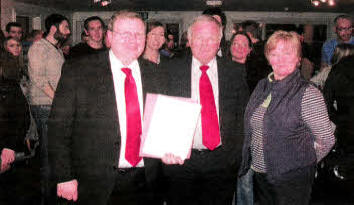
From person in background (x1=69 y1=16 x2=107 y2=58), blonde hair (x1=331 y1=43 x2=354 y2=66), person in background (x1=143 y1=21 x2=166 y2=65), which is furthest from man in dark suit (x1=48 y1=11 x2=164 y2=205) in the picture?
person in background (x1=69 y1=16 x2=107 y2=58)

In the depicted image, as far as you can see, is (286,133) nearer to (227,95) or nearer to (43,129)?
(227,95)

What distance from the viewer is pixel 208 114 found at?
2.08 metres

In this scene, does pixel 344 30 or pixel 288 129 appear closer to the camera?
pixel 288 129

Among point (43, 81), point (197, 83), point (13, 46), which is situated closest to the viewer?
point (197, 83)

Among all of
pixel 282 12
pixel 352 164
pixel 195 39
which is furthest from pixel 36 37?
pixel 282 12

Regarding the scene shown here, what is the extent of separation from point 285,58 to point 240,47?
127 cm

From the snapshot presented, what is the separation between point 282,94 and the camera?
198cm

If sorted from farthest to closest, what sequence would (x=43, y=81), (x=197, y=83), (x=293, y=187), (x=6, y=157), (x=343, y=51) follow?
(x=43, y=81)
(x=343, y=51)
(x=6, y=157)
(x=197, y=83)
(x=293, y=187)

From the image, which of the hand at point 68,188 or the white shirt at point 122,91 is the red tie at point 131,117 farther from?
the hand at point 68,188

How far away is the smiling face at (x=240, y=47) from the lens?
10.7 ft

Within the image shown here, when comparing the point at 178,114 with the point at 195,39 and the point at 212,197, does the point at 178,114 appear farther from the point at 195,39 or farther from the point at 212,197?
the point at 212,197

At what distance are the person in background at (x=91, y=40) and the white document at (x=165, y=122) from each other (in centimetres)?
255

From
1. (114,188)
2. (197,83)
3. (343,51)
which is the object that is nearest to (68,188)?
(114,188)

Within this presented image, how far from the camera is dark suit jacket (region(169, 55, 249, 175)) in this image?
2129 mm
